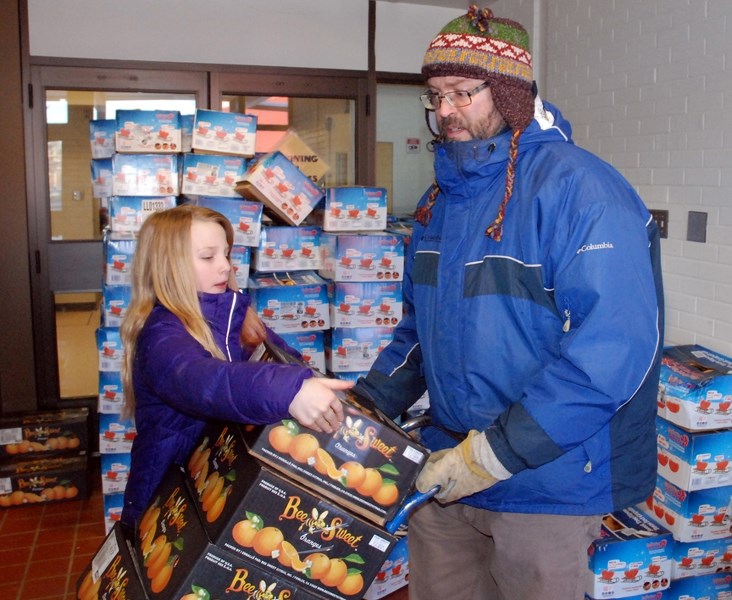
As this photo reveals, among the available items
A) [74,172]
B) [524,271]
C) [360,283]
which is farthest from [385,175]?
[524,271]

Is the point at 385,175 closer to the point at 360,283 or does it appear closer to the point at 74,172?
the point at 360,283

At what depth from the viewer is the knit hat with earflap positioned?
1688mm

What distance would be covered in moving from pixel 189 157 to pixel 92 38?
1.28 metres

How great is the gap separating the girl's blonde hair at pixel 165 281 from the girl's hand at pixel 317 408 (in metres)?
0.45

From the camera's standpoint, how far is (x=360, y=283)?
412cm

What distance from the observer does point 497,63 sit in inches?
66.4

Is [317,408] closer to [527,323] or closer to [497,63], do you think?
[527,323]

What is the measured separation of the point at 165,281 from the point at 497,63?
92 cm

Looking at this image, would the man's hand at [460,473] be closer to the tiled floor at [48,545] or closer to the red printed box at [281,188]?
the tiled floor at [48,545]

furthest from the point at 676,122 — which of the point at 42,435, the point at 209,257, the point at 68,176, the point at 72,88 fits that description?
the point at 42,435

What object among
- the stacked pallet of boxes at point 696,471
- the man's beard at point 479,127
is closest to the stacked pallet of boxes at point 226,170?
the stacked pallet of boxes at point 696,471

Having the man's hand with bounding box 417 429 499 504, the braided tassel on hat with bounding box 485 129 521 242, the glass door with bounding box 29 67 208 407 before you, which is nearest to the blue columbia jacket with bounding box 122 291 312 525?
the man's hand with bounding box 417 429 499 504

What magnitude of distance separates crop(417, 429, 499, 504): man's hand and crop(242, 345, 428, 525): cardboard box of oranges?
0.10 m

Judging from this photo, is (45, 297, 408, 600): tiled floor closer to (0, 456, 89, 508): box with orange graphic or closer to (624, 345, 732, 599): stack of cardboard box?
(0, 456, 89, 508): box with orange graphic
